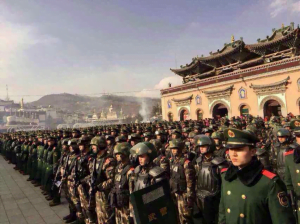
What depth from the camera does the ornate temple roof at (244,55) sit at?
20.4 metres

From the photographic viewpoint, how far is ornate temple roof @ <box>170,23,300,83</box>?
20.4 metres

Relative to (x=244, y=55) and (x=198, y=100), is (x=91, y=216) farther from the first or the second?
(x=244, y=55)

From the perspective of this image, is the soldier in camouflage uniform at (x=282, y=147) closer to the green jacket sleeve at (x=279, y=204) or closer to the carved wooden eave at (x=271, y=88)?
the green jacket sleeve at (x=279, y=204)

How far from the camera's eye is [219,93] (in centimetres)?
2545

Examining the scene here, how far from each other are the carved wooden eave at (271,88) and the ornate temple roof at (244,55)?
3.07 meters

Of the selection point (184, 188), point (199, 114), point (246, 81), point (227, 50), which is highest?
point (227, 50)

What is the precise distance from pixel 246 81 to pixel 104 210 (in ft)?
73.6

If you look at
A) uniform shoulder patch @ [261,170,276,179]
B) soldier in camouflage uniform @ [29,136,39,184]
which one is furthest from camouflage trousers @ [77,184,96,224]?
soldier in camouflage uniform @ [29,136,39,184]

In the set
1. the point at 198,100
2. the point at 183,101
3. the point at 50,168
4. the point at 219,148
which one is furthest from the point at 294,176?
the point at 183,101

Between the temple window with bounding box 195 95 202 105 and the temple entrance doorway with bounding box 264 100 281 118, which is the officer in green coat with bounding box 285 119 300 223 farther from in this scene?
the temple window with bounding box 195 95 202 105

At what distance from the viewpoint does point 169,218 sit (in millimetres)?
2369

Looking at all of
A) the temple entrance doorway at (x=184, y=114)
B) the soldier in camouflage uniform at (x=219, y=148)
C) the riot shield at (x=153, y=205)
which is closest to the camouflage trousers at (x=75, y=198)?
the riot shield at (x=153, y=205)

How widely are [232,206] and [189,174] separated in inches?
76.2

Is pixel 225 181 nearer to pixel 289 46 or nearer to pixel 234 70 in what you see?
pixel 289 46
